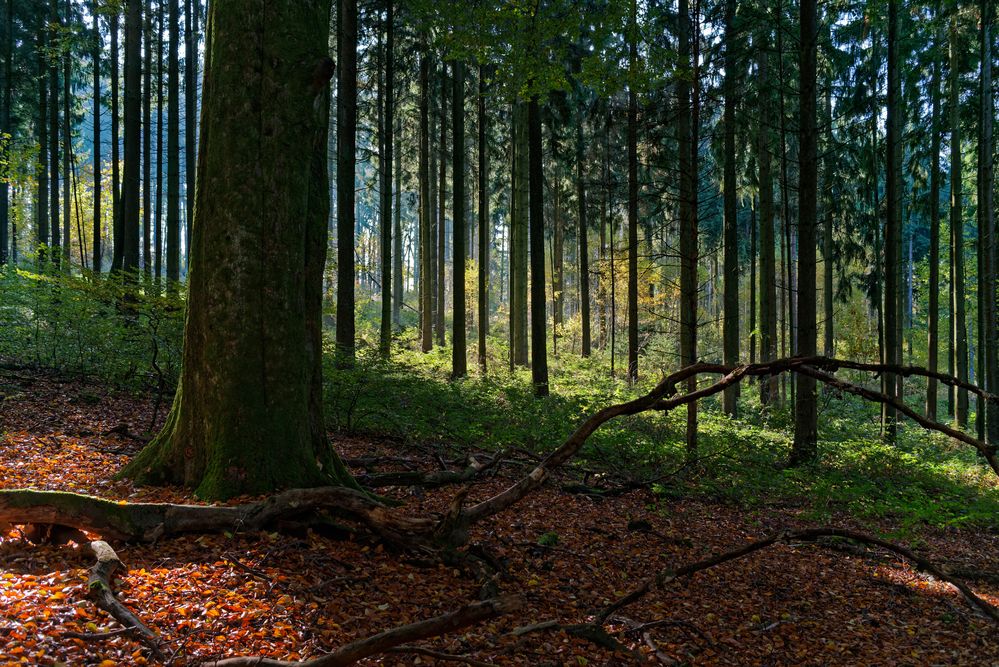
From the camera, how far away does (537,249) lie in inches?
545

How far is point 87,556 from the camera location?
332 centimetres

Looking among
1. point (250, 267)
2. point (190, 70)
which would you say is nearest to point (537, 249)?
point (250, 267)

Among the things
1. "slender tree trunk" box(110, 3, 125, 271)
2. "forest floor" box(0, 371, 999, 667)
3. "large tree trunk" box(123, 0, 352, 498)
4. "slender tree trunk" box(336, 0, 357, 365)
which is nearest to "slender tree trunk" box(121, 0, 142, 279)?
"slender tree trunk" box(110, 3, 125, 271)

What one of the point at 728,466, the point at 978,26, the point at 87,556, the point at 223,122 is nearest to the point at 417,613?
the point at 87,556

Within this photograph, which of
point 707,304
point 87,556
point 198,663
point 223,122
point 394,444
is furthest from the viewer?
point 707,304

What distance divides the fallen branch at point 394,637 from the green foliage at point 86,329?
8022 millimetres

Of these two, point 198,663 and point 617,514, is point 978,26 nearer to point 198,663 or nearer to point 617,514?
point 617,514

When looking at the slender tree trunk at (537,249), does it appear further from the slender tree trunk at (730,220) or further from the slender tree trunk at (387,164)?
the slender tree trunk at (730,220)

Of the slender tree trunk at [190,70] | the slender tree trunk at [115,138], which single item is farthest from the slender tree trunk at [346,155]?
the slender tree trunk at [190,70]

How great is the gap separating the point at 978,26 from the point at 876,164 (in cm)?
383

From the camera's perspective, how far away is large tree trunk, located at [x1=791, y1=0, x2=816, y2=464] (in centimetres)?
987

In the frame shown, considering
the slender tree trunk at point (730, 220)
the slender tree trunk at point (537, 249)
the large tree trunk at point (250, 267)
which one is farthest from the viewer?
the slender tree trunk at point (730, 220)

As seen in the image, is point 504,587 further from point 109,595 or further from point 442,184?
point 442,184

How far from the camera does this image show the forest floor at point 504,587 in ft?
9.27
